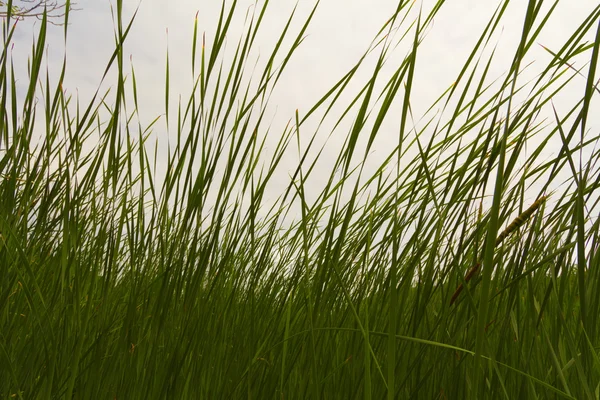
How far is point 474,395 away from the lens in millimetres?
607

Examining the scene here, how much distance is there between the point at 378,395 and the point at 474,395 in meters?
0.47

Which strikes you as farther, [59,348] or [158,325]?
[59,348]

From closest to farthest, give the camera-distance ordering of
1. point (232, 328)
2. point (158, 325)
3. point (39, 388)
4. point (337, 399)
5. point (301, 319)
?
point (158, 325)
point (39, 388)
point (337, 399)
point (232, 328)
point (301, 319)

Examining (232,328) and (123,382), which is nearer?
(123,382)

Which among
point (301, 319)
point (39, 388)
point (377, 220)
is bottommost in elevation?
point (39, 388)

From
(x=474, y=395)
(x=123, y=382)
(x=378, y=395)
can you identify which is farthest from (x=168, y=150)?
(x=474, y=395)

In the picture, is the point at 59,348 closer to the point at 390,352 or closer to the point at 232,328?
the point at 232,328

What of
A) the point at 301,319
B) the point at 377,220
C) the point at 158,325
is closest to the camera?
the point at 158,325

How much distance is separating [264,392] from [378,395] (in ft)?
0.84

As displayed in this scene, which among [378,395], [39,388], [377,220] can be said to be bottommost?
[39,388]

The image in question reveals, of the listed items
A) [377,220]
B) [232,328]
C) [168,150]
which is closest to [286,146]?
[168,150]

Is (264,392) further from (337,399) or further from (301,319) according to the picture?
(301,319)

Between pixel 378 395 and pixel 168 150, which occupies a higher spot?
pixel 168 150

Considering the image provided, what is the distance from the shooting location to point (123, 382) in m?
1.06
